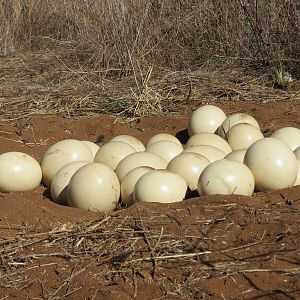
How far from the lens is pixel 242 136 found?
4934 mm

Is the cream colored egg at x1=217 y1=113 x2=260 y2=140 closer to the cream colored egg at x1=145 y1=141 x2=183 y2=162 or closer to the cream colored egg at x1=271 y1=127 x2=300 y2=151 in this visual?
the cream colored egg at x1=271 y1=127 x2=300 y2=151

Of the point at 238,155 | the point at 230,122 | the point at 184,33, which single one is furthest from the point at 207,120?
the point at 184,33

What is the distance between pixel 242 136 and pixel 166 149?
627mm

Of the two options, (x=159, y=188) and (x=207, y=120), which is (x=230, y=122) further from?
(x=159, y=188)

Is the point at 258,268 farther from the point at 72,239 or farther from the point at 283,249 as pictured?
the point at 72,239

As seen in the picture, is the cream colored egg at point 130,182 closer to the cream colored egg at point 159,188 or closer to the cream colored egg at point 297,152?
the cream colored egg at point 159,188

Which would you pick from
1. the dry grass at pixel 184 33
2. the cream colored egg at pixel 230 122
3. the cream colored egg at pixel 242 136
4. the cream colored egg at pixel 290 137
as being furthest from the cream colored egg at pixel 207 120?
the dry grass at pixel 184 33

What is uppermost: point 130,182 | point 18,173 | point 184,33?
point 184,33

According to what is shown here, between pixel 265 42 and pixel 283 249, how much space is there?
5.29 metres

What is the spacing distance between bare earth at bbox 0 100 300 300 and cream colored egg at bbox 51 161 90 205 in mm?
116

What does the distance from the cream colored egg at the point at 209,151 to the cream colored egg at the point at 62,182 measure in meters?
0.76

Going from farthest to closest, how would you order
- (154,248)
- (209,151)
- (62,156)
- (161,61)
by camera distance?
(161,61) < (62,156) < (209,151) < (154,248)

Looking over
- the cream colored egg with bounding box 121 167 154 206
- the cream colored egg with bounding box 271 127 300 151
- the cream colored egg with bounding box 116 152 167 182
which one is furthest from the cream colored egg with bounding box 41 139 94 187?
the cream colored egg with bounding box 271 127 300 151

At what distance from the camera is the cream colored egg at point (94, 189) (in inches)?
161
